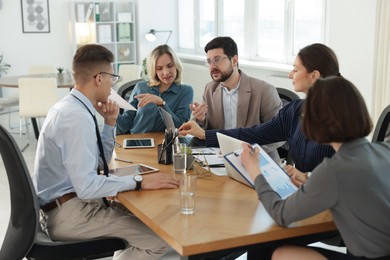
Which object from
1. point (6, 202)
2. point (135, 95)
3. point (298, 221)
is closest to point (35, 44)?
point (6, 202)

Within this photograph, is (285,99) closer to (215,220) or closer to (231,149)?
(231,149)

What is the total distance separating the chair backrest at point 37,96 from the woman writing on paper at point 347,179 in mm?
4842

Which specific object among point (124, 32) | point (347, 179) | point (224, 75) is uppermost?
point (124, 32)

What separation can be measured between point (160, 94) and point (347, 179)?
7.38ft

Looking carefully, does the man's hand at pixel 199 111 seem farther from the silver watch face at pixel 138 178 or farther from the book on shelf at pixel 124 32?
the book on shelf at pixel 124 32

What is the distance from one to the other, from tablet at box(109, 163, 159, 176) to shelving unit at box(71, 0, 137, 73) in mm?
6228

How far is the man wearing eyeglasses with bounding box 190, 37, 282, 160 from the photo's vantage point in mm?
3488

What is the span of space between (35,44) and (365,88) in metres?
5.65

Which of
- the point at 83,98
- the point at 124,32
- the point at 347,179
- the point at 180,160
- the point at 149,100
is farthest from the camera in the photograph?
the point at 124,32

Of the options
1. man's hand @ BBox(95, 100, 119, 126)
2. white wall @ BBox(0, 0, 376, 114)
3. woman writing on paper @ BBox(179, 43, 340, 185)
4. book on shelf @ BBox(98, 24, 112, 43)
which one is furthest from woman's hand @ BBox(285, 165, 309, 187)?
book on shelf @ BBox(98, 24, 112, 43)

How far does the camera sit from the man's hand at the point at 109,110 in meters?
2.92

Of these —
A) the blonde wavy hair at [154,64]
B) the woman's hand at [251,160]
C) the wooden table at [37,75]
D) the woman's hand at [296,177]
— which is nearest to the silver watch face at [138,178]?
the woman's hand at [251,160]

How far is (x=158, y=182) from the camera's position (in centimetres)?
248

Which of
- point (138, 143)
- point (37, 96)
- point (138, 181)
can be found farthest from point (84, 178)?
point (37, 96)
